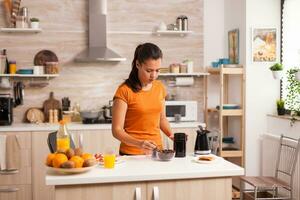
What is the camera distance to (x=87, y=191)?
2.28m

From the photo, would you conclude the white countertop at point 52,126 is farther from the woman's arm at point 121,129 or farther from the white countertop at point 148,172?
the white countertop at point 148,172

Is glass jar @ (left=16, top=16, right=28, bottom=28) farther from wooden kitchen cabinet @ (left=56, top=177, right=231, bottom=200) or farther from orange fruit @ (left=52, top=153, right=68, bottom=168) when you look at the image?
wooden kitchen cabinet @ (left=56, top=177, right=231, bottom=200)

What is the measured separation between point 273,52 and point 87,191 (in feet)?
11.3

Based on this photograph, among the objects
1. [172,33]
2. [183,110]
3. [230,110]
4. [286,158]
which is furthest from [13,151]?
[286,158]

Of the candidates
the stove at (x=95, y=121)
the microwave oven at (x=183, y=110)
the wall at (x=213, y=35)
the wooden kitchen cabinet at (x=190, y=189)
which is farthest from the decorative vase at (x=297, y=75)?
the wooden kitchen cabinet at (x=190, y=189)

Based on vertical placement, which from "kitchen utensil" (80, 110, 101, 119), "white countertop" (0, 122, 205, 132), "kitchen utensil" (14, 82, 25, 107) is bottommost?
"white countertop" (0, 122, 205, 132)

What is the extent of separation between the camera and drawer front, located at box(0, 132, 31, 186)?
4594mm

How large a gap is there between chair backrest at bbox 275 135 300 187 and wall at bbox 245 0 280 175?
23.4 inches

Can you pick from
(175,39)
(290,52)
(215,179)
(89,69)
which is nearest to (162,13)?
(175,39)

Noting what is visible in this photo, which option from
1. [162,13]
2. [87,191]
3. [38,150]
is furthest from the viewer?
[162,13]

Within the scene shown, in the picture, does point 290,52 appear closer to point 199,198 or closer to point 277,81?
point 277,81

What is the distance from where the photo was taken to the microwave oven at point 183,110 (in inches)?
199

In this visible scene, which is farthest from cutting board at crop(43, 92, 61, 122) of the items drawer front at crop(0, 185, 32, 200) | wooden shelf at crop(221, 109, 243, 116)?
wooden shelf at crop(221, 109, 243, 116)

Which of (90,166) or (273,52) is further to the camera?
(273,52)
